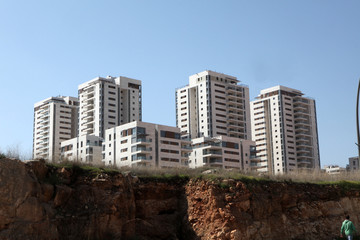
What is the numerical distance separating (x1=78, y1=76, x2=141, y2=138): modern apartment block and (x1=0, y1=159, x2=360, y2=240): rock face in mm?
110330

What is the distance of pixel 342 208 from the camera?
30234mm

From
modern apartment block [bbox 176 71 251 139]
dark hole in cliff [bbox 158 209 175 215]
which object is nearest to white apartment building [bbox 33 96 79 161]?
modern apartment block [bbox 176 71 251 139]

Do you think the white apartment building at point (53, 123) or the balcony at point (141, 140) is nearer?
the balcony at point (141, 140)

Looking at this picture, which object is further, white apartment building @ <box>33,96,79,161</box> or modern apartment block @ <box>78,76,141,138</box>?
white apartment building @ <box>33,96,79,161</box>

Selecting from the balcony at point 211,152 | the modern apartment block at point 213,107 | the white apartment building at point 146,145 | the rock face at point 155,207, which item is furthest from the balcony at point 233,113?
the rock face at point 155,207

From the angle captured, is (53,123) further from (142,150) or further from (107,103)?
(142,150)

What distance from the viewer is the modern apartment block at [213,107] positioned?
141500mm

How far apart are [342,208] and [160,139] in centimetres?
8309

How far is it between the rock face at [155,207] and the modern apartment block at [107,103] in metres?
110

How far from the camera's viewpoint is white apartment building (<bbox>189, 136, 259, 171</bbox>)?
123 metres

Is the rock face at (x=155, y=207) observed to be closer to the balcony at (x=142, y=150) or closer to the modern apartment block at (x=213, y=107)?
the balcony at (x=142, y=150)

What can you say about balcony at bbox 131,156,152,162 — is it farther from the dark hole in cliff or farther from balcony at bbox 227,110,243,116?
the dark hole in cliff

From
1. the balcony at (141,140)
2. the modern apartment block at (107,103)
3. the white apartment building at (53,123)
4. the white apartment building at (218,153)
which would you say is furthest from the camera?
the white apartment building at (53,123)

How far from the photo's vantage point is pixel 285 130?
154000 mm
